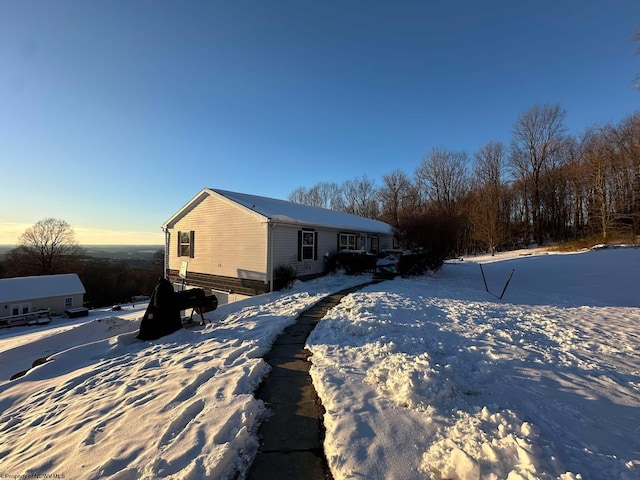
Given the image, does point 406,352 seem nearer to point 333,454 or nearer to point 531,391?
point 531,391

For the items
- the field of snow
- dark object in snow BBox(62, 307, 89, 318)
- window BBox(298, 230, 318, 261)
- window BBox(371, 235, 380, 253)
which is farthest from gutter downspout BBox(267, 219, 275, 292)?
dark object in snow BBox(62, 307, 89, 318)

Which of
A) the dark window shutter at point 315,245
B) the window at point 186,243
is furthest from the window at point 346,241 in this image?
the window at point 186,243

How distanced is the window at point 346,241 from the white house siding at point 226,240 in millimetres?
5520

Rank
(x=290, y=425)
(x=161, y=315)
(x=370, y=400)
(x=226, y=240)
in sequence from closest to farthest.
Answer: (x=290, y=425)
(x=370, y=400)
(x=161, y=315)
(x=226, y=240)

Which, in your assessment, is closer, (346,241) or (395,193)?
(346,241)

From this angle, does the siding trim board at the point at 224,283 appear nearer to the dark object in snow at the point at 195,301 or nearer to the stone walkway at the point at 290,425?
the dark object in snow at the point at 195,301

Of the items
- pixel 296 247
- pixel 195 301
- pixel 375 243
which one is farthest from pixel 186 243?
pixel 375 243

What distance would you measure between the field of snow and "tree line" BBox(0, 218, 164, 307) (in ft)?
119

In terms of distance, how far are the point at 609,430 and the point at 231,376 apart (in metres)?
4.33

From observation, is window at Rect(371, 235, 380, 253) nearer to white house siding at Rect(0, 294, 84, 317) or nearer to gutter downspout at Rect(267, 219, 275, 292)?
gutter downspout at Rect(267, 219, 275, 292)

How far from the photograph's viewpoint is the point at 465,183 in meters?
39.9

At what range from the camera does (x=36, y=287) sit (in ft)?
80.8

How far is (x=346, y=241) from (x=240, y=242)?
651 cm

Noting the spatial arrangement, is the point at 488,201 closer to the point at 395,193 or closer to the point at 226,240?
the point at 395,193
